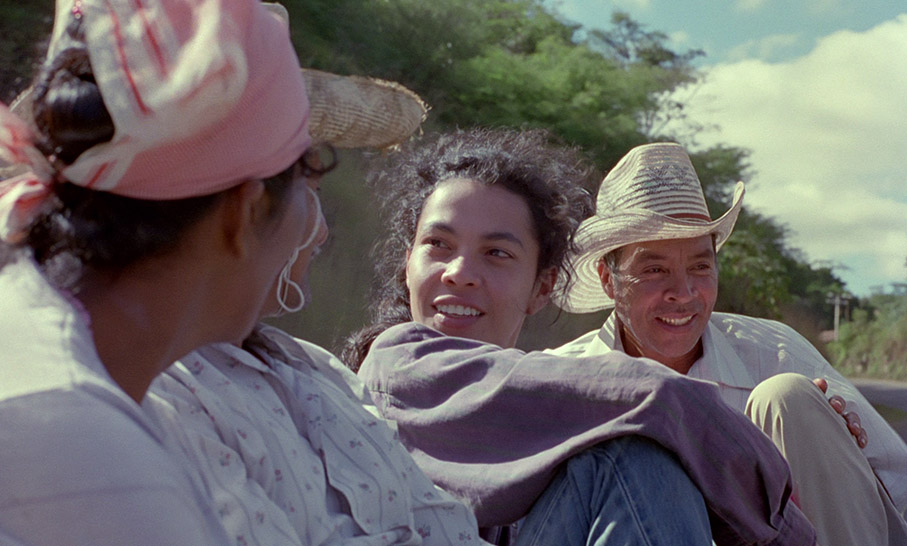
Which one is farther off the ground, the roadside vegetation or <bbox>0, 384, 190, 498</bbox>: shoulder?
the roadside vegetation

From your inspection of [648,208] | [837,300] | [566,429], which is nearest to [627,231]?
[648,208]

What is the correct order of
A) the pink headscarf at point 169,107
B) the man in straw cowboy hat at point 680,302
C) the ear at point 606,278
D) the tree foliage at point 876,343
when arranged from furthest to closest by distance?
the tree foliage at point 876,343 < the ear at point 606,278 < the man in straw cowboy hat at point 680,302 < the pink headscarf at point 169,107

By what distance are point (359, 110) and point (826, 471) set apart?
4238 mm

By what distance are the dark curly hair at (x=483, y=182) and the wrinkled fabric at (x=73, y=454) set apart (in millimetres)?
1740

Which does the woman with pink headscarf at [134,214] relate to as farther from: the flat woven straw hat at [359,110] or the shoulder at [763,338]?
the flat woven straw hat at [359,110]

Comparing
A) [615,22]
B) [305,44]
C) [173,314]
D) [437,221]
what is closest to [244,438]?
[173,314]

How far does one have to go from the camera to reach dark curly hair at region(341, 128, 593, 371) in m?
2.78

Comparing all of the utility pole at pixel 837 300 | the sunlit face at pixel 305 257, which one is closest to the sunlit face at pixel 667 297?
the sunlit face at pixel 305 257

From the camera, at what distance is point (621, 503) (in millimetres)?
1811

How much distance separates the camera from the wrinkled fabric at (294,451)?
56.9 inches

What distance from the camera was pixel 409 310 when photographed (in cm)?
280

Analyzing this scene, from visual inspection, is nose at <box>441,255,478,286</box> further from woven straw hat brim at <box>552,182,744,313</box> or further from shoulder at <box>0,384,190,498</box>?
shoulder at <box>0,384,190,498</box>

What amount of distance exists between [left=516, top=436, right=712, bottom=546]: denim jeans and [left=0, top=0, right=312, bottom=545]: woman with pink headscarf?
96 centimetres

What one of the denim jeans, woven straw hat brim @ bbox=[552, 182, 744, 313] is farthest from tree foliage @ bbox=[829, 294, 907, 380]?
the denim jeans
